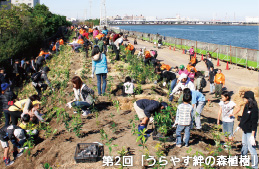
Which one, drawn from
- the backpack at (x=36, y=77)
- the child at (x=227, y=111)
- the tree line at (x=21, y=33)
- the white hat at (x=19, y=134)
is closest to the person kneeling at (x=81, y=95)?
the white hat at (x=19, y=134)

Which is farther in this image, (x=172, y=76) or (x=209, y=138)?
(x=172, y=76)

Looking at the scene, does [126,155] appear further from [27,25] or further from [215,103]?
[27,25]

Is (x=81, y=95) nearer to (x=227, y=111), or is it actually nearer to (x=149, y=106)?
(x=149, y=106)

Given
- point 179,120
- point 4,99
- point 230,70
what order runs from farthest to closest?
point 230,70, point 4,99, point 179,120

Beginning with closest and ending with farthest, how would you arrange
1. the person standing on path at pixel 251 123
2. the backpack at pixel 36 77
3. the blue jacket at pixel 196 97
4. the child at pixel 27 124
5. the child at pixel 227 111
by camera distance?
the person standing on path at pixel 251 123 → the child at pixel 227 111 → the blue jacket at pixel 196 97 → the child at pixel 27 124 → the backpack at pixel 36 77

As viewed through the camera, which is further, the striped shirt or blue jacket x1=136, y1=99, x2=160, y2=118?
blue jacket x1=136, y1=99, x2=160, y2=118

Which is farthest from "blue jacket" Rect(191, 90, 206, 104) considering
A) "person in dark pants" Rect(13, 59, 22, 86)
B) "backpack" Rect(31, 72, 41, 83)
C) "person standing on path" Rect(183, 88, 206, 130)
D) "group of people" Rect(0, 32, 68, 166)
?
"person in dark pants" Rect(13, 59, 22, 86)

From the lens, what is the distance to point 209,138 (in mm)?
6902

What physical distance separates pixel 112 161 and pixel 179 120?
1704 millimetres

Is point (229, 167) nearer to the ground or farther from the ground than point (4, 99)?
nearer to the ground

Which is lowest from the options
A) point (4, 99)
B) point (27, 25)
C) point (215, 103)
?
point (215, 103)

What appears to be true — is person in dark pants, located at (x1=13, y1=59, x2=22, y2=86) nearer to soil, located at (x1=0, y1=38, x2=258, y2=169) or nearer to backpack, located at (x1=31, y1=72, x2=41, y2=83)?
backpack, located at (x1=31, y1=72, x2=41, y2=83)

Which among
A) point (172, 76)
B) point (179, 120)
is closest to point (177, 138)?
point (179, 120)

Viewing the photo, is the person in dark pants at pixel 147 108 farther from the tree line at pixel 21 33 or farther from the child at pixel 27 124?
the tree line at pixel 21 33
